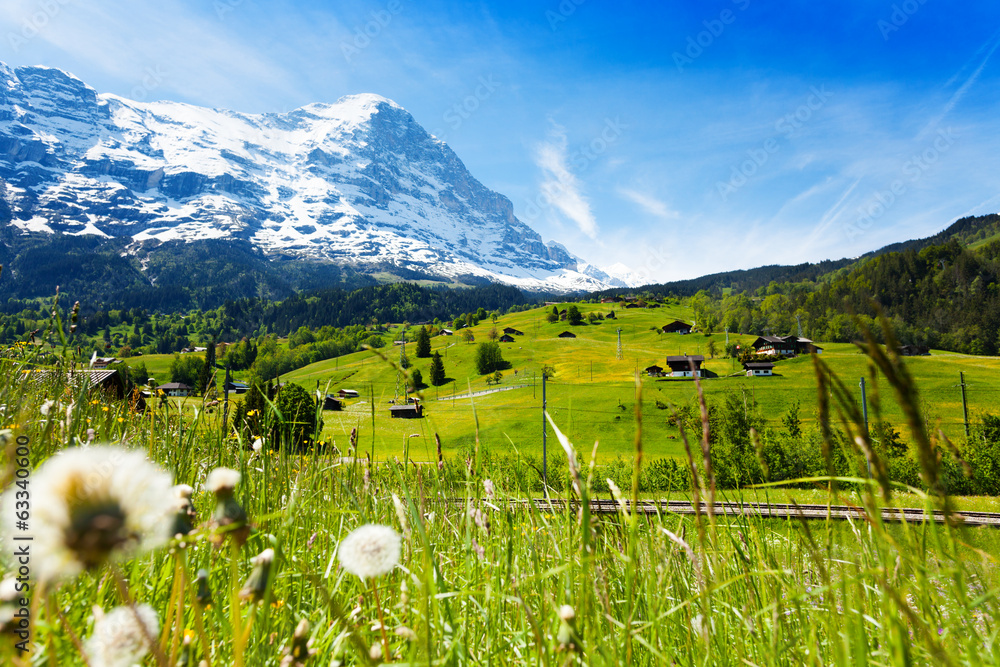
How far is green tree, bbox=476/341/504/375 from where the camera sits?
124 m

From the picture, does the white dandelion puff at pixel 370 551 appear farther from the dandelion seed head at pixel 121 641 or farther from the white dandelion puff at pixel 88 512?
the white dandelion puff at pixel 88 512

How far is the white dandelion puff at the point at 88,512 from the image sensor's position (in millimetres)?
449

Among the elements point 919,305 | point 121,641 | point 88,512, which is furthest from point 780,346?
point 88,512

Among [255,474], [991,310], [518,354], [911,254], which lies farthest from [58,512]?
[911,254]

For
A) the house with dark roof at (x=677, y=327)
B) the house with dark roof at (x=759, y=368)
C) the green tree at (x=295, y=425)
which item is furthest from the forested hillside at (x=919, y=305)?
the green tree at (x=295, y=425)

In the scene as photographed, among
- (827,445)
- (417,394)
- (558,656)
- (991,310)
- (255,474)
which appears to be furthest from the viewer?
(991,310)

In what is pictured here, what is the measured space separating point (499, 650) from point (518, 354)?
138 metres

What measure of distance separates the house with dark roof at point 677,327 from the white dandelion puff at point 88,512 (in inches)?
6245

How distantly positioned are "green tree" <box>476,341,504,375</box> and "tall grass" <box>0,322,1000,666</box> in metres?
121

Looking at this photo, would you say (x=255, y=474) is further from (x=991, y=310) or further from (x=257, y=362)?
(x=991, y=310)

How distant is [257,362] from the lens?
129 metres

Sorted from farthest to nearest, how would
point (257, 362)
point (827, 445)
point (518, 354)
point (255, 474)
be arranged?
point (518, 354) → point (257, 362) → point (255, 474) → point (827, 445)

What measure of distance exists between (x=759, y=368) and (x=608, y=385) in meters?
38.3

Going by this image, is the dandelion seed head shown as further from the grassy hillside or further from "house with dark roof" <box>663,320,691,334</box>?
"house with dark roof" <box>663,320,691,334</box>
